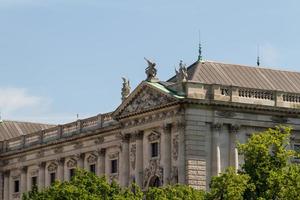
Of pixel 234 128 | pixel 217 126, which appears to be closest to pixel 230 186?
pixel 217 126

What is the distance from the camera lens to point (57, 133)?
442ft

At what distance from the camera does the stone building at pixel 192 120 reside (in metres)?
108

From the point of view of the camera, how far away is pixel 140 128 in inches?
4471

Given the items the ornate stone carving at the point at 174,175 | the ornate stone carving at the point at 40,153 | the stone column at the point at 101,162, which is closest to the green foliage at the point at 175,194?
the ornate stone carving at the point at 174,175

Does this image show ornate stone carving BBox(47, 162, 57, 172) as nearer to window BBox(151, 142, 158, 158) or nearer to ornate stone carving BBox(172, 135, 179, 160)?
window BBox(151, 142, 158, 158)

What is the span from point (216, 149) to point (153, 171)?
648 cm

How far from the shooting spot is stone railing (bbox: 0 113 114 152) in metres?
127

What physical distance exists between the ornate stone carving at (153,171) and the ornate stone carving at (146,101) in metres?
4.76

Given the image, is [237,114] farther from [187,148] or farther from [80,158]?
[80,158]

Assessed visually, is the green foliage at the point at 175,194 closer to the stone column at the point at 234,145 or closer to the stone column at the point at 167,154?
the stone column at the point at 167,154

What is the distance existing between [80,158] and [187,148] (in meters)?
24.3

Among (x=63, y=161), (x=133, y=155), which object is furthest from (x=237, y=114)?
(x=63, y=161)

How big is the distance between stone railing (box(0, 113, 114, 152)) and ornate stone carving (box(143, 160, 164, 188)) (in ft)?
40.0

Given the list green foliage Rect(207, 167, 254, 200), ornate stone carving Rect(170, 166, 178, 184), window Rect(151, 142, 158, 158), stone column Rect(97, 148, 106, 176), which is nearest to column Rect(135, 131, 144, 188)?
window Rect(151, 142, 158, 158)
